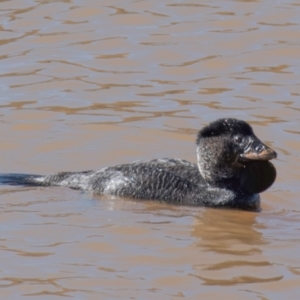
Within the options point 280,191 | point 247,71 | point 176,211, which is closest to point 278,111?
point 247,71

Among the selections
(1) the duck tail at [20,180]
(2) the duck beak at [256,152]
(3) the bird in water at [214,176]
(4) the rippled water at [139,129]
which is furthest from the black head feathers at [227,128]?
(1) the duck tail at [20,180]

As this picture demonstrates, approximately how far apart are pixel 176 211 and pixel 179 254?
1528 millimetres

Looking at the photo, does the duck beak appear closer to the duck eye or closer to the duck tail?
the duck eye

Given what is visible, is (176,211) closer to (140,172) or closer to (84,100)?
(140,172)

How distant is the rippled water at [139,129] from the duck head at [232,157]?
1.15 feet

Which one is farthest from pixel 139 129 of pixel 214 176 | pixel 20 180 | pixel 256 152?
pixel 256 152

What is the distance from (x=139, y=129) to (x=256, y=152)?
9.42ft

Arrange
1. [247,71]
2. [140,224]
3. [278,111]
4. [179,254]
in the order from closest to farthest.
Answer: [179,254], [140,224], [278,111], [247,71]

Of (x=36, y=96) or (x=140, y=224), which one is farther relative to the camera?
(x=36, y=96)

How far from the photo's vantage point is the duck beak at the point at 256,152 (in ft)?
29.8

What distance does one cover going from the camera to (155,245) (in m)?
7.85

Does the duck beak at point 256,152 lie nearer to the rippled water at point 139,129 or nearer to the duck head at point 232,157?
the duck head at point 232,157

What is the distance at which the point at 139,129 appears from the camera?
1186cm

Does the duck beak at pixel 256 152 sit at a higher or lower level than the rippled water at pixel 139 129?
higher
